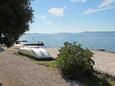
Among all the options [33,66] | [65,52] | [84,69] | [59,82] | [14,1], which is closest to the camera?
[14,1]

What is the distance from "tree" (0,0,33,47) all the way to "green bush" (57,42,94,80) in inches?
193

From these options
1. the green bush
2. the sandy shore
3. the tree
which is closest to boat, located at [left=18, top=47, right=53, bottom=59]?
the sandy shore

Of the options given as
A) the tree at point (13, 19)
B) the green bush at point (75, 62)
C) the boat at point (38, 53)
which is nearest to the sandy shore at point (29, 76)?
the green bush at point (75, 62)

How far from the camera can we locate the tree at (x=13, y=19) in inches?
505

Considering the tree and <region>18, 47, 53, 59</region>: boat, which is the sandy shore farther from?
<region>18, 47, 53, 59</region>: boat

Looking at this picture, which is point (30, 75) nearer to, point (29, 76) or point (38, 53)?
point (29, 76)

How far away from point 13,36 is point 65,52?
20.6 ft

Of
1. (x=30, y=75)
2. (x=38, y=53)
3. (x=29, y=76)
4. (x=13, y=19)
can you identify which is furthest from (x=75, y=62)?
(x=38, y=53)

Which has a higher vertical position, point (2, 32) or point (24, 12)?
point (24, 12)

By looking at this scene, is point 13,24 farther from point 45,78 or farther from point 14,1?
point 45,78

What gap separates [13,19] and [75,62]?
21.1 ft

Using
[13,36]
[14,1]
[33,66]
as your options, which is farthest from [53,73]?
[14,1]

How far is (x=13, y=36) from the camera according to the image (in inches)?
555

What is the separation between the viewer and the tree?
12835 mm
